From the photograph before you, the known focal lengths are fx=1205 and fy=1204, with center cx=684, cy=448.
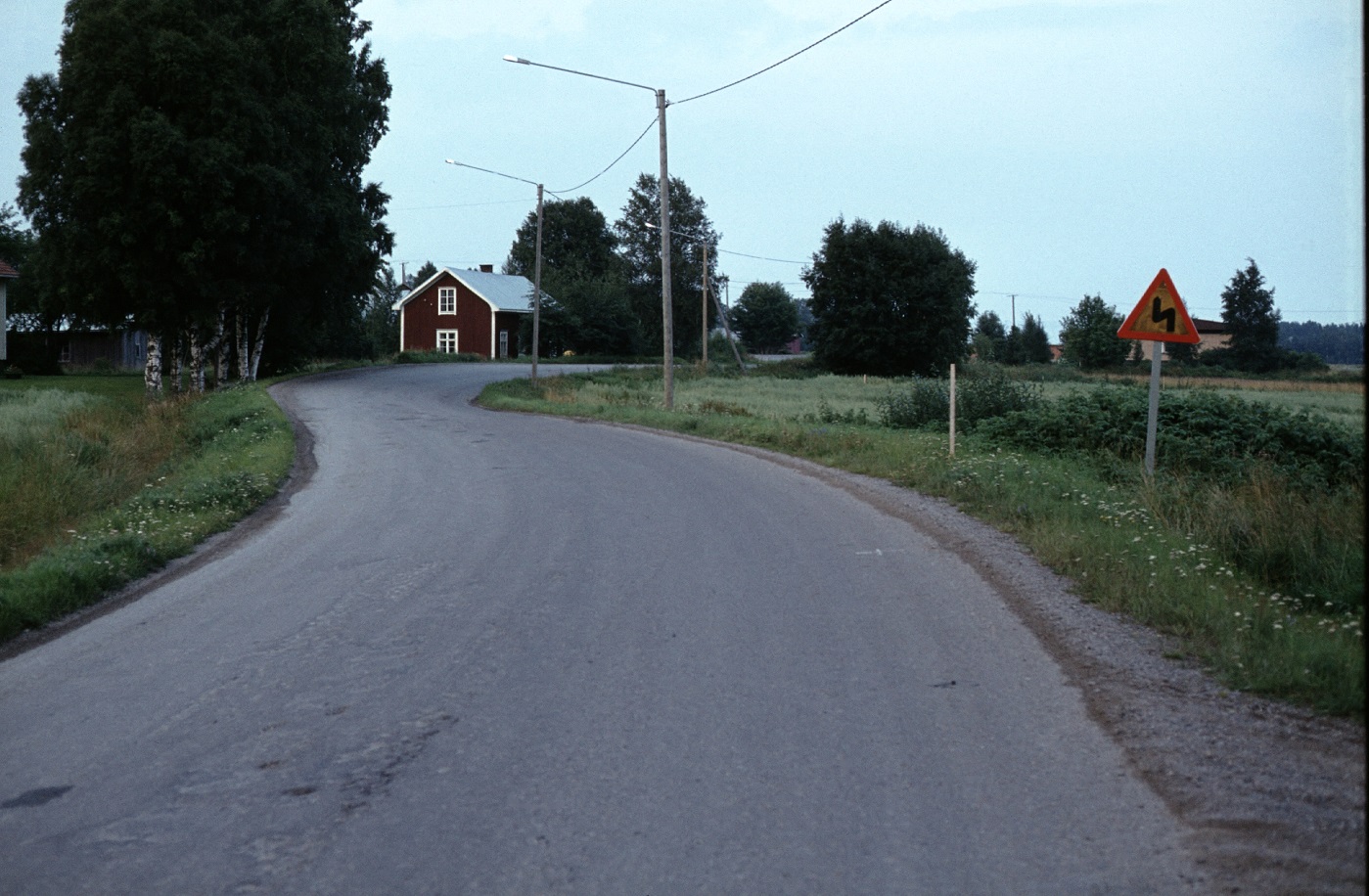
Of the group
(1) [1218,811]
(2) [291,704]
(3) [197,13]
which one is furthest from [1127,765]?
(3) [197,13]

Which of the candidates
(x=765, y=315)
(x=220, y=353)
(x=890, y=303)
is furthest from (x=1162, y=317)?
(x=765, y=315)

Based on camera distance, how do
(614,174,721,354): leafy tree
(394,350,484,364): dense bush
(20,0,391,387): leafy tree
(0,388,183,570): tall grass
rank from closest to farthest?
1. (0,388,183,570): tall grass
2. (20,0,391,387): leafy tree
3. (394,350,484,364): dense bush
4. (614,174,721,354): leafy tree

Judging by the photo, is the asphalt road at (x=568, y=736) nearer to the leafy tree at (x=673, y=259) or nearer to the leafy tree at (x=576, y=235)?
the leafy tree at (x=673, y=259)

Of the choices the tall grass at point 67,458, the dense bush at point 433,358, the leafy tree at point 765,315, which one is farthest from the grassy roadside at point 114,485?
the leafy tree at point 765,315

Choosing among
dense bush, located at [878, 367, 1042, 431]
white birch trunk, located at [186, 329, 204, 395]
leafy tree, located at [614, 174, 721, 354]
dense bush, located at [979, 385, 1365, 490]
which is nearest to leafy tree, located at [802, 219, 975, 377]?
leafy tree, located at [614, 174, 721, 354]

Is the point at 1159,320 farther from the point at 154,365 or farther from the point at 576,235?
the point at 576,235

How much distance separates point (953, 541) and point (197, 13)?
34.0 m

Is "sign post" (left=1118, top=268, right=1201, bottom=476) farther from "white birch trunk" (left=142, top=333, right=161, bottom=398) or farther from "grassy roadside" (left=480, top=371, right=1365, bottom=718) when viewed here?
"white birch trunk" (left=142, top=333, right=161, bottom=398)

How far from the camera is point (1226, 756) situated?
539 cm

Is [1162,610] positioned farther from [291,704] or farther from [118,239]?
[118,239]

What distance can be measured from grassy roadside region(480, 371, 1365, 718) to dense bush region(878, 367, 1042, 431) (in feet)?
8.12

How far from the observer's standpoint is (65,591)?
9.38 m

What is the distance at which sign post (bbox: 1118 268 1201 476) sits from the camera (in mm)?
13703

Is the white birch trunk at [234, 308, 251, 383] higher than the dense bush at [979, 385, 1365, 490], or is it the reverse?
the white birch trunk at [234, 308, 251, 383]
